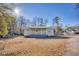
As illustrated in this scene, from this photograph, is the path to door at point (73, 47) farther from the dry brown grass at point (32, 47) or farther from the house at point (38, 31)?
the house at point (38, 31)

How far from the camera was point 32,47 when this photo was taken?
1580mm

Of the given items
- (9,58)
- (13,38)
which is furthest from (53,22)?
(9,58)

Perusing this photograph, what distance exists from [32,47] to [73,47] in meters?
0.41

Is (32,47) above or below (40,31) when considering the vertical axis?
below

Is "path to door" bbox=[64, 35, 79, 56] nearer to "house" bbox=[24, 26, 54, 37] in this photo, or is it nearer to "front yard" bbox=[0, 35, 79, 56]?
"front yard" bbox=[0, 35, 79, 56]

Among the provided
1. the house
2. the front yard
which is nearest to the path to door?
the front yard

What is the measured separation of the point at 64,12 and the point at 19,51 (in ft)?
1.96

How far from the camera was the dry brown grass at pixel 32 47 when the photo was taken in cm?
157

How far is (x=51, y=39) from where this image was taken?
1.59m

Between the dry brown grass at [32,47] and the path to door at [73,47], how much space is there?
0.19ft

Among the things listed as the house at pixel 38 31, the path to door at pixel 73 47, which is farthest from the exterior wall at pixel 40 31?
the path to door at pixel 73 47

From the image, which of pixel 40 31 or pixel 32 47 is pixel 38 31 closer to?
pixel 40 31

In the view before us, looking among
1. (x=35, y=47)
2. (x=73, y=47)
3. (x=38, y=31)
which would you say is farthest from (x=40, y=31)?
(x=73, y=47)

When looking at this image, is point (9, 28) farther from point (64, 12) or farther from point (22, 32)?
point (64, 12)
